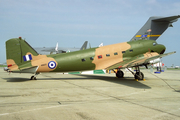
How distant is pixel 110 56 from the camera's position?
22.1 meters

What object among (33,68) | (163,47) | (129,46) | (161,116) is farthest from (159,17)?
(161,116)

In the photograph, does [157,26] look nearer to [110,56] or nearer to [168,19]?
[168,19]

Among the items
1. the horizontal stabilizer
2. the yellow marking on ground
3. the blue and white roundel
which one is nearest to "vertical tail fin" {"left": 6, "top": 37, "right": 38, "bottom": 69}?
the blue and white roundel

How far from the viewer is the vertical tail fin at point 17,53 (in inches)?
728

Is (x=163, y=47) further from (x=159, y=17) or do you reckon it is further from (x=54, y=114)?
(x=54, y=114)

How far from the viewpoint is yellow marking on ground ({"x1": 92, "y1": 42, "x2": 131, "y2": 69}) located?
21.7 metres

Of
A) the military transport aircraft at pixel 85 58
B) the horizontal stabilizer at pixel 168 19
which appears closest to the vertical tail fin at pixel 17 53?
the military transport aircraft at pixel 85 58

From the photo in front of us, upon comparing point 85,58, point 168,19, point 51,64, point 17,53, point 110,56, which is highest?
point 168,19

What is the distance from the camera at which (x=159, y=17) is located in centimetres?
3331

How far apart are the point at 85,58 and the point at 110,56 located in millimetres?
3390

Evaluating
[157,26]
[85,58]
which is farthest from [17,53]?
[157,26]

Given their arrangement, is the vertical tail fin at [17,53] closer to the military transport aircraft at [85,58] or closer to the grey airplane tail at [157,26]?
the military transport aircraft at [85,58]

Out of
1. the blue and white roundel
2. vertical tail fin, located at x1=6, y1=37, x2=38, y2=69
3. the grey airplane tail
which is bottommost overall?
the blue and white roundel

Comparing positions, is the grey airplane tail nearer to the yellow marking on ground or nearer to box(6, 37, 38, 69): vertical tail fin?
the yellow marking on ground
